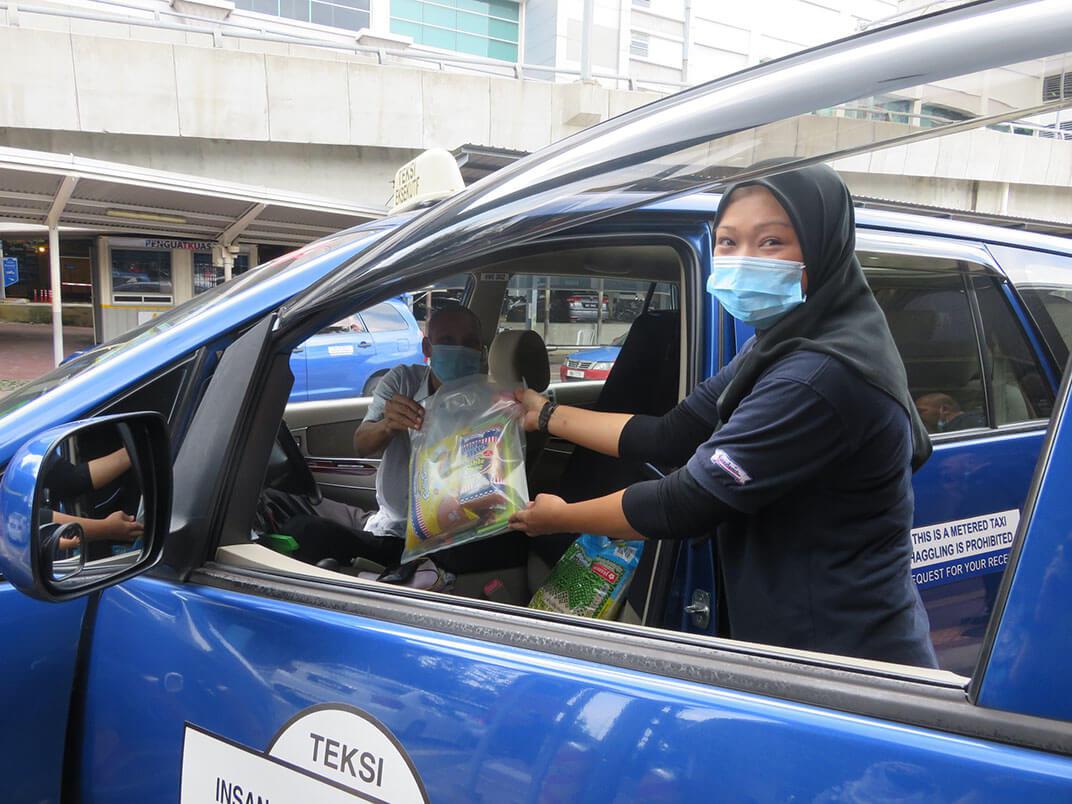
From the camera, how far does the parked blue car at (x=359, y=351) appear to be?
880 centimetres

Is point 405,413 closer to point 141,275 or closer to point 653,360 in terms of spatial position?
point 653,360

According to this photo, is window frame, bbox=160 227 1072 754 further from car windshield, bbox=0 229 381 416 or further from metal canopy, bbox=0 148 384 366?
metal canopy, bbox=0 148 384 366

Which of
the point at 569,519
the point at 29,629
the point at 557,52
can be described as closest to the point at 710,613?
the point at 569,519

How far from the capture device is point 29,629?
1.31m

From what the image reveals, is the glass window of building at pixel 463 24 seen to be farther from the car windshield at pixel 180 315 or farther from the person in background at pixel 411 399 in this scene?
the car windshield at pixel 180 315

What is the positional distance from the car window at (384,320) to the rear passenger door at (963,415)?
7946mm

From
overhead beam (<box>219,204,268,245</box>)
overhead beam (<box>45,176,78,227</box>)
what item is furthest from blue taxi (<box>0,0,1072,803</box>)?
overhead beam (<box>219,204,268,245</box>)

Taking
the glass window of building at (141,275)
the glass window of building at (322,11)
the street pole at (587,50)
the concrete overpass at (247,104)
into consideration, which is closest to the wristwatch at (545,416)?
the concrete overpass at (247,104)

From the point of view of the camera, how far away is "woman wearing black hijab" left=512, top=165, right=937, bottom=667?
123 centimetres

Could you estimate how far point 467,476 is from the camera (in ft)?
6.12

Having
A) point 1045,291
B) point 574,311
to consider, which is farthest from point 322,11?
point 1045,291

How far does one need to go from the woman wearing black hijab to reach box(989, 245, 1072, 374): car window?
1.33 m

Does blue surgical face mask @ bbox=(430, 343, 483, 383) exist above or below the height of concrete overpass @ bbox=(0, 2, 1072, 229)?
below

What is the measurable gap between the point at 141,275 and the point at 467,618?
17.3 meters
